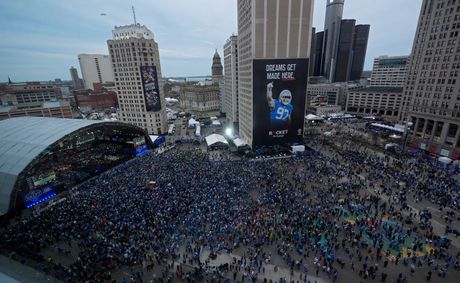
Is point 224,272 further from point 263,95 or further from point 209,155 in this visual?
point 263,95

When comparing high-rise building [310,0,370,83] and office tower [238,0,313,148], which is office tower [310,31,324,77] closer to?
high-rise building [310,0,370,83]

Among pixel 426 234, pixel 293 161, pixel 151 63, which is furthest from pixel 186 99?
pixel 426 234

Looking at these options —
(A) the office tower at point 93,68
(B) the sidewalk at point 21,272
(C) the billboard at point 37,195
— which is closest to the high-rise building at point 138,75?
(C) the billboard at point 37,195

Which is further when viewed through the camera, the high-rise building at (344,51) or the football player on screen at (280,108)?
the high-rise building at (344,51)

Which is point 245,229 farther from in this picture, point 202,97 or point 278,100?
point 202,97

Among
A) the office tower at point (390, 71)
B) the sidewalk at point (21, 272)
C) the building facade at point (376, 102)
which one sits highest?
the office tower at point (390, 71)

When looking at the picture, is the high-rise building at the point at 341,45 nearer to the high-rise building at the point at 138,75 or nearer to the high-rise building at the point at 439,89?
the high-rise building at the point at 439,89

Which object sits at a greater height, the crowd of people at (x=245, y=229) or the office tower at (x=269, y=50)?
the office tower at (x=269, y=50)
